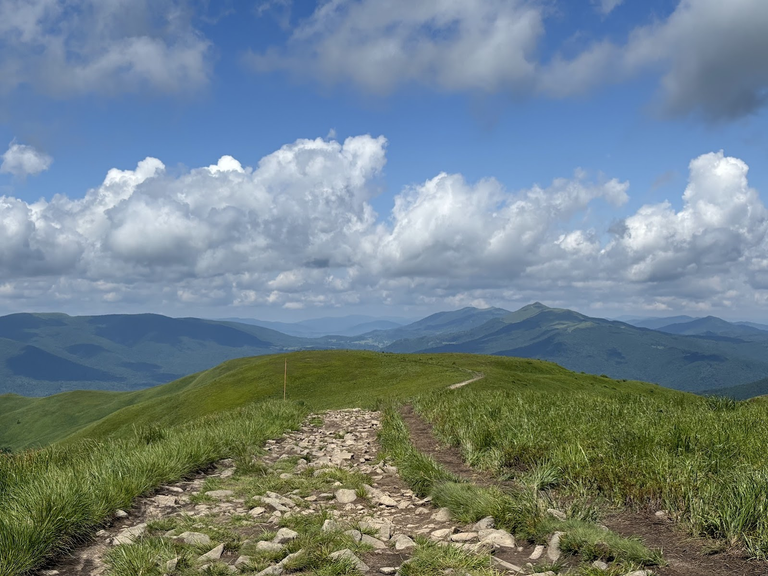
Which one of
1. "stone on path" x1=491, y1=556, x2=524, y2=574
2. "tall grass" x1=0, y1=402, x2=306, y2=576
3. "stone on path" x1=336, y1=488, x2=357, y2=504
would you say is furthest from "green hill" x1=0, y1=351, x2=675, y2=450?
"stone on path" x1=491, y1=556, x2=524, y2=574

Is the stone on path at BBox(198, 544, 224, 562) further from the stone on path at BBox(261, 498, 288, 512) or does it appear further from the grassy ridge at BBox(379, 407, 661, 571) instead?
the grassy ridge at BBox(379, 407, 661, 571)

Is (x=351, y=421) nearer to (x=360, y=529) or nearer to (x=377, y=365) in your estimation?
(x=360, y=529)

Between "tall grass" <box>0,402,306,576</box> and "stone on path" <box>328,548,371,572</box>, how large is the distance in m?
3.96

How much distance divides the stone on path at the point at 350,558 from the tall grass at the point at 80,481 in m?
3.96

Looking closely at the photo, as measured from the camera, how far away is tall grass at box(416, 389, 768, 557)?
267 inches

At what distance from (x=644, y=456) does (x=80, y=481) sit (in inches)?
427

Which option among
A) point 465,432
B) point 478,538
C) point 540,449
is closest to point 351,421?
point 465,432

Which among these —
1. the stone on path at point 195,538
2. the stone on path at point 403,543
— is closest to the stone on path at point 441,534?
the stone on path at point 403,543

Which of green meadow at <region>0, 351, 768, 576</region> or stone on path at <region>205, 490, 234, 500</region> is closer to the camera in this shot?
green meadow at <region>0, 351, 768, 576</region>

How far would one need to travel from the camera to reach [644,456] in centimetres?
956

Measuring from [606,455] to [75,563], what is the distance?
9.38 meters

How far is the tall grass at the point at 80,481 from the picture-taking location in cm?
655

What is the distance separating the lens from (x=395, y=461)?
1276 cm

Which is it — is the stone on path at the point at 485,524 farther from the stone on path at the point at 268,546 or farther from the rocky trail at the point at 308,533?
the stone on path at the point at 268,546
